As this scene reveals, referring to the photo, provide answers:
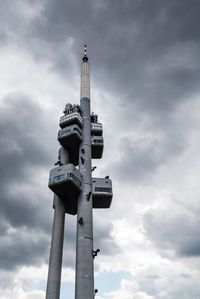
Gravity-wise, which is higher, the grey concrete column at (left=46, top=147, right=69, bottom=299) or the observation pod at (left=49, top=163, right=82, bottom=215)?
the observation pod at (left=49, top=163, right=82, bottom=215)

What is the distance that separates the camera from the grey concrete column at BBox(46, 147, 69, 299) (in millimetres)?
54656

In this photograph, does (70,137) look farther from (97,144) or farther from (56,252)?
(56,252)

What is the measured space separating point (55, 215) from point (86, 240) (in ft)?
35.7

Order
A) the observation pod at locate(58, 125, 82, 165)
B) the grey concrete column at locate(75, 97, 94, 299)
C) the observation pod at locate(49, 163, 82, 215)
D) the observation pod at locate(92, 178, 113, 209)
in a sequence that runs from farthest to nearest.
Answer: the observation pod at locate(58, 125, 82, 165) < the observation pod at locate(92, 178, 113, 209) < the observation pod at locate(49, 163, 82, 215) < the grey concrete column at locate(75, 97, 94, 299)

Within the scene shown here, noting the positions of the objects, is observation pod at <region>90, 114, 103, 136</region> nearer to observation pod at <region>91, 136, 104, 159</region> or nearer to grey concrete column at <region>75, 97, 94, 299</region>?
observation pod at <region>91, 136, 104, 159</region>

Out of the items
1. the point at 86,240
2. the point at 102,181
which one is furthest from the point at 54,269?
the point at 102,181

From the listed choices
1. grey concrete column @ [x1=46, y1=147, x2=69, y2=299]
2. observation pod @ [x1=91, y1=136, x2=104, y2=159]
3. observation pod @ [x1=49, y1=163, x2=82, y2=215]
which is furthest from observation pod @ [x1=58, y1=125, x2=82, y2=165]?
grey concrete column @ [x1=46, y1=147, x2=69, y2=299]

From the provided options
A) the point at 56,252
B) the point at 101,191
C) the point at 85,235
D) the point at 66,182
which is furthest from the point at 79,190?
the point at 56,252

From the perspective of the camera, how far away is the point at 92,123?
82312 mm

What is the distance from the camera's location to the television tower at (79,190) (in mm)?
54688

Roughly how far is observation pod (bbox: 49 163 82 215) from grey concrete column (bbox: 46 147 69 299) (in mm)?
2688

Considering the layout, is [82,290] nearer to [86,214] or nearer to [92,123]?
[86,214]

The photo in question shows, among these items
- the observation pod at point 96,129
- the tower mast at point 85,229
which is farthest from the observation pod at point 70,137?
the observation pod at point 96,129

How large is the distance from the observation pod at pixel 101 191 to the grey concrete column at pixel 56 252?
30.1ft
